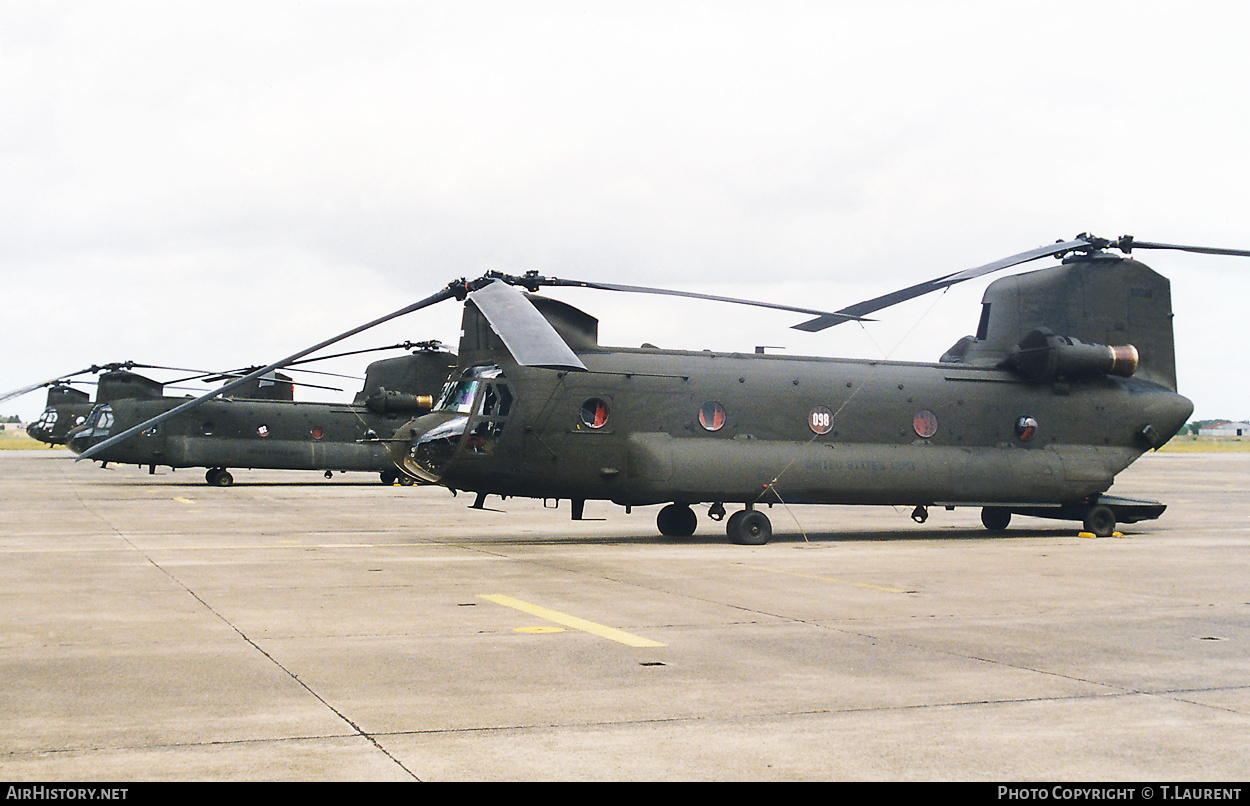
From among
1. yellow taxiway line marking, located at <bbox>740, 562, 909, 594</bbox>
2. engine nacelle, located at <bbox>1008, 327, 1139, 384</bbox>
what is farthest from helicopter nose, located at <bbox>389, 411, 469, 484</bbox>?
engine nacelle, located at <bbox>1008, 327, 1139, 384</bbox>

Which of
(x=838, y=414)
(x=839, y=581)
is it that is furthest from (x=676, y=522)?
(x=839, y=581)

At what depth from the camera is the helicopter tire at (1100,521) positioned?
22.8 meters

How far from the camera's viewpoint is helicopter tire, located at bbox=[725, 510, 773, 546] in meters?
20.2

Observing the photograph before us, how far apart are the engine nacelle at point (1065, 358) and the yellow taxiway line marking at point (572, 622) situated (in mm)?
13874

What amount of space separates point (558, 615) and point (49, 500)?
83.2 feet

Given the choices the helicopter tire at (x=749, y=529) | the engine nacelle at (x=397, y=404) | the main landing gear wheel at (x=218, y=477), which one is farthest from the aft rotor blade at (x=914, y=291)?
the main landing gear wheel at (x=218, y=477)

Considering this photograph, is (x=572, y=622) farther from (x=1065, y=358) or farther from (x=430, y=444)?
(x=1065, y=358)

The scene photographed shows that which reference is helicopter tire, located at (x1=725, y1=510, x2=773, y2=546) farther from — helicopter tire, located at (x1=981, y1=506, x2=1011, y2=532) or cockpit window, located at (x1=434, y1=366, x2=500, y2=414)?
helicopter tire, located at (x1=981, y1=506, x2=1011, y2=532)

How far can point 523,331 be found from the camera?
16.1 metres

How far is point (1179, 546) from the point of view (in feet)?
64.9

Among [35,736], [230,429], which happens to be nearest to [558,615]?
[35,736]

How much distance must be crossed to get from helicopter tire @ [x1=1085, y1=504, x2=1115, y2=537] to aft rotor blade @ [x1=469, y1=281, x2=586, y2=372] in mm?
12143
